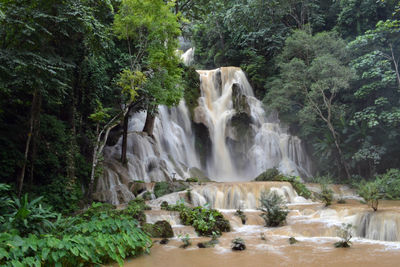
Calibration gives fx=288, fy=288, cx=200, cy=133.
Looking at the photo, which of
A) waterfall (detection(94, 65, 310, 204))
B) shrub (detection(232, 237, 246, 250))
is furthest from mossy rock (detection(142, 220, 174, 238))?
waterfall (detection(94, 65, 310, 204))

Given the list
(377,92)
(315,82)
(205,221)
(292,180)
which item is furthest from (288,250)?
(377,92)

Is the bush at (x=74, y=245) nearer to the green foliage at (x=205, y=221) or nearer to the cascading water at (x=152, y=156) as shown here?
the green foliage at (x=205, y=221)

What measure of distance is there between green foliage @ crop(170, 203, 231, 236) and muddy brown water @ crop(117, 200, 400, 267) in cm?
31

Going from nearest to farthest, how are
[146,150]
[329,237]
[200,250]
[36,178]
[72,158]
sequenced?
[200,250], [329,237], [36,178], [72,158], [146,150]

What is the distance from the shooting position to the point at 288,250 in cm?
588

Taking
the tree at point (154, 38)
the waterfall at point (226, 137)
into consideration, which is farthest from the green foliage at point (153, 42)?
the waterfall at point (226, 137)

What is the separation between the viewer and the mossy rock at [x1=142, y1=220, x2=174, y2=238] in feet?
23.4

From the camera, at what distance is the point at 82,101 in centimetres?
1208

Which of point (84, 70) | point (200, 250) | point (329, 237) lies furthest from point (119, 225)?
point (84, 70)

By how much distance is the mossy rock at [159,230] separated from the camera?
23.4 feet

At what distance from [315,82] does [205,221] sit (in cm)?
1438

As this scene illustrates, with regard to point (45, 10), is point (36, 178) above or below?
below

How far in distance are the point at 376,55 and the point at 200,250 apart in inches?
695

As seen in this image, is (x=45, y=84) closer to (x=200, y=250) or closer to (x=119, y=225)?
(x=119, y=225)
